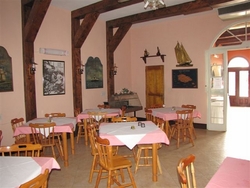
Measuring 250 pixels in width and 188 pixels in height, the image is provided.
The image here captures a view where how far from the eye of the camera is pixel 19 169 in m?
2.10

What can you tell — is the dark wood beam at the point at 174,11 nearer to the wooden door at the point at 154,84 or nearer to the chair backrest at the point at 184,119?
the wooden door at the point at 154,84

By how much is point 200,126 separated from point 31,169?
6.15 meters

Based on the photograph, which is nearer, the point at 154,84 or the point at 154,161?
the point at 154,161

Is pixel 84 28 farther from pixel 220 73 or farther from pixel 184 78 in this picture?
pixel 220 73

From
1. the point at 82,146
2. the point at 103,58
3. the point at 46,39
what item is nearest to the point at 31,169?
the point at 82,146

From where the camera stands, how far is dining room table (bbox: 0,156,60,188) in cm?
185

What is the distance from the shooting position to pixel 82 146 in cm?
543

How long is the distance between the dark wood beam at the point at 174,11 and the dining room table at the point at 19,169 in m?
5.01

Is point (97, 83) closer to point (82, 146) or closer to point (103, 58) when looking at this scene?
point (103, 58)

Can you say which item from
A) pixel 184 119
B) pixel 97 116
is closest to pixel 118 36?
pixel 97 116

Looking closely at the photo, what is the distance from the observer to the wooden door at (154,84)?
804cm

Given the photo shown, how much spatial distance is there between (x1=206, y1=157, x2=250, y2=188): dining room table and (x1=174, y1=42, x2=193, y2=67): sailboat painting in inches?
213

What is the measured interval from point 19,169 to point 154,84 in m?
6.58

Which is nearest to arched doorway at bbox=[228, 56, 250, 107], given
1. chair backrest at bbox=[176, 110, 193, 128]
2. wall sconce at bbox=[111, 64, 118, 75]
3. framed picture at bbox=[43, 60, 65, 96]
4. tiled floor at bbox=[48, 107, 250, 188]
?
tiled floor at bbox=[48, 107, 250, 188]
